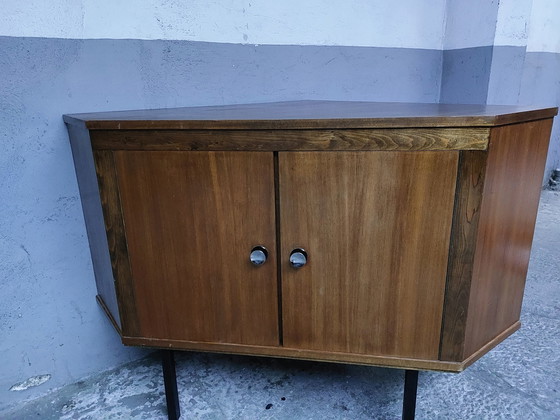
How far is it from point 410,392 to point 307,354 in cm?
29

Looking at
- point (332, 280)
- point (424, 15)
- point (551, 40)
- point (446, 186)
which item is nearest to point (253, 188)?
point (332, 280)

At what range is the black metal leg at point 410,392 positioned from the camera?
984 millimetres

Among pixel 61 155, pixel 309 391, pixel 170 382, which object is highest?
pixel 61 155

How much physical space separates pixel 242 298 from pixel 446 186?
496 mm

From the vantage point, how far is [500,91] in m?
1.79

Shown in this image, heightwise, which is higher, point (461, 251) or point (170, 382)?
point (461, 251)

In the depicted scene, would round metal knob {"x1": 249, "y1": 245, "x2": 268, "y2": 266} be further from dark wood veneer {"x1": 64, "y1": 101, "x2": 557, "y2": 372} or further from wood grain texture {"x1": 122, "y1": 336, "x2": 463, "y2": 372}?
wood grain texture {"x1": 122, "y1": 336, "x2": 463, "y2": 372}

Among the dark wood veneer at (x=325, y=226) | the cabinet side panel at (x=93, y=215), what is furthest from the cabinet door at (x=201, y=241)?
the cabinet side panel at (x=93, y=215)

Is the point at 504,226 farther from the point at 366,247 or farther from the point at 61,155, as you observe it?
the point at 61,155

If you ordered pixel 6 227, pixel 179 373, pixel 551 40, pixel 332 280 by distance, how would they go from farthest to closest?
pixel 551 40 < pixel 179 373 < pixel 6 227 < pixel 332 280

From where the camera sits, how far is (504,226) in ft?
2.83

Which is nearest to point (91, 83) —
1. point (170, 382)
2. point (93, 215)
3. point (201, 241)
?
point (93, 215)

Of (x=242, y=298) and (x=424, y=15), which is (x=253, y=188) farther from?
(x=424, y=15)

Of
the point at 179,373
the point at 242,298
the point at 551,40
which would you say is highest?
the point at 551,40
